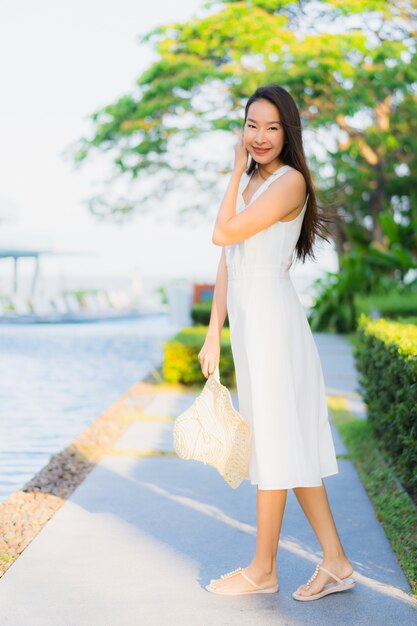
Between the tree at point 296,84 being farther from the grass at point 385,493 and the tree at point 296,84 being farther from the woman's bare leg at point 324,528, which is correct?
the woman's bare leg at point 324,528

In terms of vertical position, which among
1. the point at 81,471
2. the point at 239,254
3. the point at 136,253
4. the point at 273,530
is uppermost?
the point at 239,254

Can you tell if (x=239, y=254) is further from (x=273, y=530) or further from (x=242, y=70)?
(x=242, y=70)

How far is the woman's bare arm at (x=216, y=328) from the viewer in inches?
142

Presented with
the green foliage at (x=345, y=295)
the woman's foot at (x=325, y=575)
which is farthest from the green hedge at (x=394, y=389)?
the green foliage at (x=345, y=295)

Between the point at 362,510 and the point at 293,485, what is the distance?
5.38 ft

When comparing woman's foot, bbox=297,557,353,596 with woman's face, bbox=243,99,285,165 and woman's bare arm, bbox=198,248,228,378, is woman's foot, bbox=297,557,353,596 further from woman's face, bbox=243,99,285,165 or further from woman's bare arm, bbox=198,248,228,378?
woman's face, bbox=243,99,285,165

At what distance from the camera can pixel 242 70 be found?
19125 millimetres

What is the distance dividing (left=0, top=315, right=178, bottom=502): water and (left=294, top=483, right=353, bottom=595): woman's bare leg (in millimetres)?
2265

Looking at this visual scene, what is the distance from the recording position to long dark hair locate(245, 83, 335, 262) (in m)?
3.46

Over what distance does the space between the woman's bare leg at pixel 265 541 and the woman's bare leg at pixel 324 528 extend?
0.31 ft

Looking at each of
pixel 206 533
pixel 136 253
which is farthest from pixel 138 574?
pixel 136 253

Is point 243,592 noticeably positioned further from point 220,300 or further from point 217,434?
point 220,300

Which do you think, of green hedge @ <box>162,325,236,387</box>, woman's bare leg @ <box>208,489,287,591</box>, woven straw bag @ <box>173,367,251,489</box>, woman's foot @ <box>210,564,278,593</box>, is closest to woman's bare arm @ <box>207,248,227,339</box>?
woven straw bag @ <box>173,367,251,489</box>

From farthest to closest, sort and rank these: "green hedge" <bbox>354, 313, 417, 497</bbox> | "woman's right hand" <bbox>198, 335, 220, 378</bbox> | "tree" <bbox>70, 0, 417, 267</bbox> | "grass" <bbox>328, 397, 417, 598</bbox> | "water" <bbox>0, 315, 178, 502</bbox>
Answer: "tree" <bbox>70, 0, 417, 267</bbox> → "water" <bbox>0, 315, 178, 502</bbox> → "green hedge" <bbox>354, 313, 417, 497</bbox> → "grass" <bbox>328, 397, 417, 598</bbox> → "woman's right hand" <bbox>198, 335, 220, 378</bbox>
